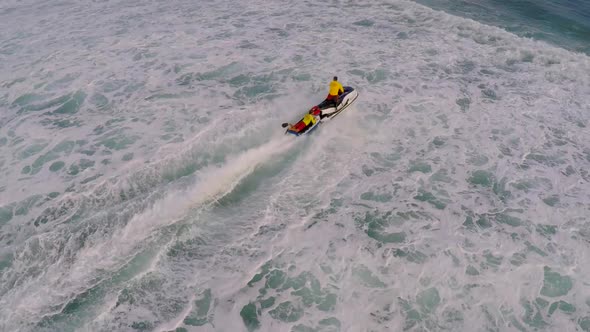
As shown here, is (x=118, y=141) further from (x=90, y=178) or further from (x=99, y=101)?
(x=99, y=101)

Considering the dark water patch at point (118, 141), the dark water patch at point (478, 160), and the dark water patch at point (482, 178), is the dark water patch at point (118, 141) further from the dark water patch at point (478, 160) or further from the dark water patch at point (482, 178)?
the dark water patch at point (478, 160)

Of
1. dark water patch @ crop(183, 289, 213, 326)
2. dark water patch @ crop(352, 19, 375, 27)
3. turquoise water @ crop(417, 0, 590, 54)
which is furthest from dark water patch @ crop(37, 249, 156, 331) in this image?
turquoise water @ crop(417, 0, 590, 54)

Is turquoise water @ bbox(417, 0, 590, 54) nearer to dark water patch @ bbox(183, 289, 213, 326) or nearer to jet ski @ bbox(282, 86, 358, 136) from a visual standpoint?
jet ski @ bbox(282, 86, 358, 136)

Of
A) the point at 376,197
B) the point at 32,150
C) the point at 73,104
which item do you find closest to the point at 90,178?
the point at 32,150

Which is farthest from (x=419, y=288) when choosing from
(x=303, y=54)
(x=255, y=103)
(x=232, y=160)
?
(x=303, y=54)

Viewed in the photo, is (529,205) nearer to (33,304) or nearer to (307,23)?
(33,304)

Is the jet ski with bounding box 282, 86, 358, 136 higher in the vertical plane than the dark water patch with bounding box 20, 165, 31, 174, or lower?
higher
